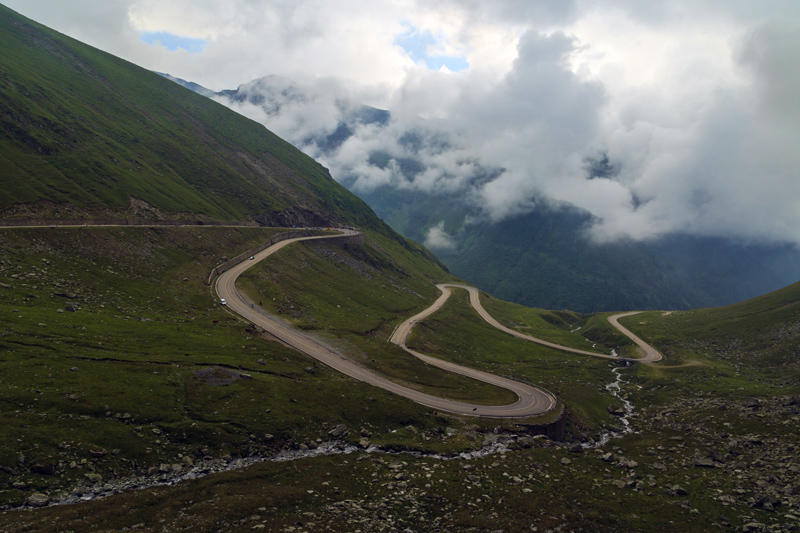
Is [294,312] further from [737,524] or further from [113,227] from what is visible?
[737,524]

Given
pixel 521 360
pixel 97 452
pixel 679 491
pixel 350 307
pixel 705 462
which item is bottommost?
pixel 97 452

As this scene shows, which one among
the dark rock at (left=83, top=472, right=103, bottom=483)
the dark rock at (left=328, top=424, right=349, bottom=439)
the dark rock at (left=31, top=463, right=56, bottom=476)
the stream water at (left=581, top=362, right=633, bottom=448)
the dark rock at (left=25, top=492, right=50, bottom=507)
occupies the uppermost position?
the stream water at (left=581, top=362, right=633, bottom=448)

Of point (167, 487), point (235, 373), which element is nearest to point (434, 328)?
point (235, 373)

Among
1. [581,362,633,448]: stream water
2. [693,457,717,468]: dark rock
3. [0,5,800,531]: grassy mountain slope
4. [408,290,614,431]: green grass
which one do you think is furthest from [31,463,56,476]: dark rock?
[408,290,614,431]: green grass

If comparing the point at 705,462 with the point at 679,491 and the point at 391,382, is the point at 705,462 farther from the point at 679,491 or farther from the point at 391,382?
the point at 391,382

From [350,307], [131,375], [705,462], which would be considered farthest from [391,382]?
[350,307]

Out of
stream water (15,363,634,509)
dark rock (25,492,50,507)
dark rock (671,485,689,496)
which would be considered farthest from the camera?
dark rock (671,485,689,496)

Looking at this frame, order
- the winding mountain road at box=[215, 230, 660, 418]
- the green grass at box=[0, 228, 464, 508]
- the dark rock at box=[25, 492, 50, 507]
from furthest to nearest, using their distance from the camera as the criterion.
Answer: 1. the winding mountain road at box=[215, 230, 660, 418]
2. the green grass at box=[0, 228, 464, 508]
3. the dark rock at box=[25, 492, 50, 507]

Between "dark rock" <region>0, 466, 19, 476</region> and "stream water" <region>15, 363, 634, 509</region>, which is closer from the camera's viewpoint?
"dark rock" <region>0, 466, 19, 476</region>

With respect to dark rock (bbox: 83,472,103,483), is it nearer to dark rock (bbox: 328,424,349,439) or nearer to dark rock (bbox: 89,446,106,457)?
dark rock (bbox: 89,446,106,457)

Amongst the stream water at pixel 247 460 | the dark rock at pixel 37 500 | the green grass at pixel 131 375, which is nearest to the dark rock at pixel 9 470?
the green grass at pixel 131 375

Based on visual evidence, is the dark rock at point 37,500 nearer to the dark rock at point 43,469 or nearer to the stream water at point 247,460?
the stream water at point 247,460
